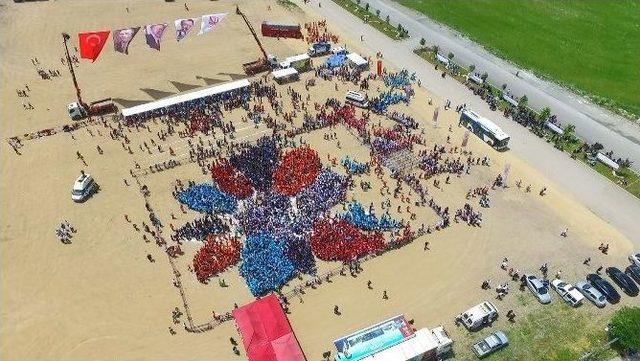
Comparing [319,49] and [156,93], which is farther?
[319,49]

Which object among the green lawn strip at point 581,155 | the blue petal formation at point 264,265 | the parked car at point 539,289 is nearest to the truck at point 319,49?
the green lawn strip at point 581,155

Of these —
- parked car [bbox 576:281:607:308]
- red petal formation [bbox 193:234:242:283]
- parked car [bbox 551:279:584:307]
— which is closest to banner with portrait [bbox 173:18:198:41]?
red petal formation [bbox 193:234:242:283]

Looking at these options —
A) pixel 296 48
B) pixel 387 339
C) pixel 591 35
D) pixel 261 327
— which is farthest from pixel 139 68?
pixel 591 35

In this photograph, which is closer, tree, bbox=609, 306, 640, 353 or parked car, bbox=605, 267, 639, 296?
tree, bbox=609, 306, 640, 353

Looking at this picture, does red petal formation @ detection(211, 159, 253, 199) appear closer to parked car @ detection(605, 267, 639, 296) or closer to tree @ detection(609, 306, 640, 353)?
tree @ detection(609, 306, 640, 353)

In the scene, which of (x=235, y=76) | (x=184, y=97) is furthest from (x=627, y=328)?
(x=235, y=76)

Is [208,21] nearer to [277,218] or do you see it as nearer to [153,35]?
[153,35]
